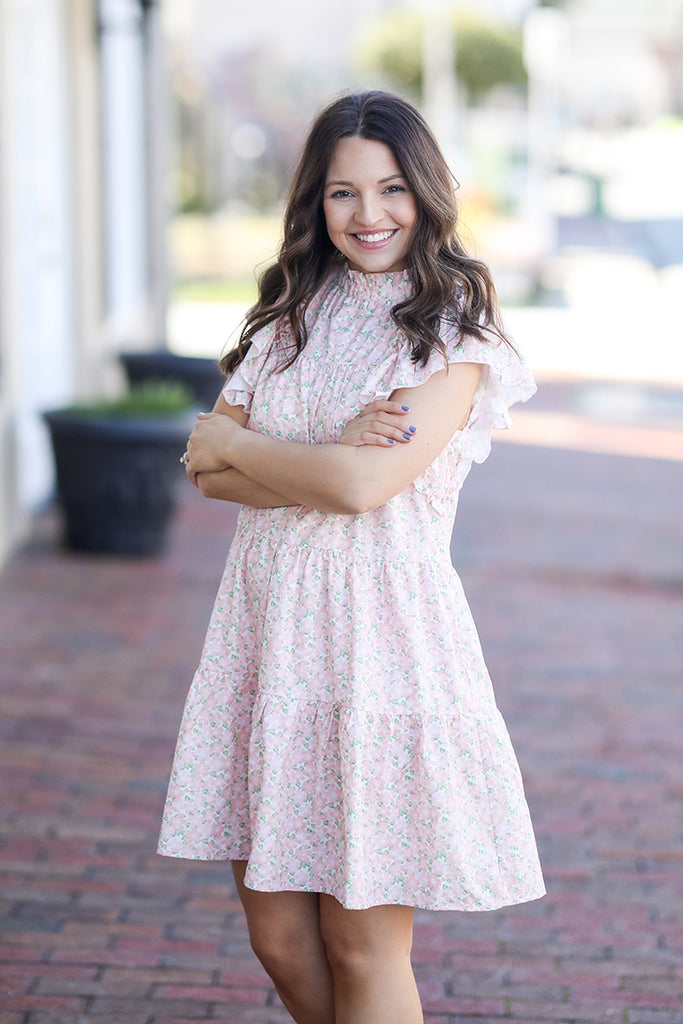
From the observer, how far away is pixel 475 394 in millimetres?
2512

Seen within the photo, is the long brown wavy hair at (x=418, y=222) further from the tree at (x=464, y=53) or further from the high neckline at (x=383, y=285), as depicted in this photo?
the tree at (x=464, y=53)

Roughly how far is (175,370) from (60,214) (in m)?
1.40

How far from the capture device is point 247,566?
2.53 metres

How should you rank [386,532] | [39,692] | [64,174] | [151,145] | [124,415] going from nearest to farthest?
[386,532] → [39,692] → [124,415] → [64,174] → [151,145]

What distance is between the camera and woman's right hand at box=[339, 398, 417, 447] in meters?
2.32

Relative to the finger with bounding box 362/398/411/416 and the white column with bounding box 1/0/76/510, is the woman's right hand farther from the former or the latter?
the white column with bounding box 1/0/76/510

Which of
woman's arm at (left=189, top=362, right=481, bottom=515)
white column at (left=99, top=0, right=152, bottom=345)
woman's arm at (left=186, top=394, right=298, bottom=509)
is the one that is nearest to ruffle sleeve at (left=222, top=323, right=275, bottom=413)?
woman's arm at (left=186, top=394, right=298, bottom=509)

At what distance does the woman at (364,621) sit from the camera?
93.7 inches

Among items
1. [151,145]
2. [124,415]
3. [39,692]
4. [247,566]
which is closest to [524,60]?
[151,145]

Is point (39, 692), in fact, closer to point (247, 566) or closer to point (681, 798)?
point (681, 798)

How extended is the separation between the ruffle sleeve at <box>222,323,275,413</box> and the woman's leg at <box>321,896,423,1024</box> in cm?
89

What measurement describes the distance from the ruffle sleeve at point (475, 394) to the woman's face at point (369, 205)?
0.19m

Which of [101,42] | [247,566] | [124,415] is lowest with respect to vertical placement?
[124,415]

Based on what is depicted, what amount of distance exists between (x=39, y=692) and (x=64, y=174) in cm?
483
